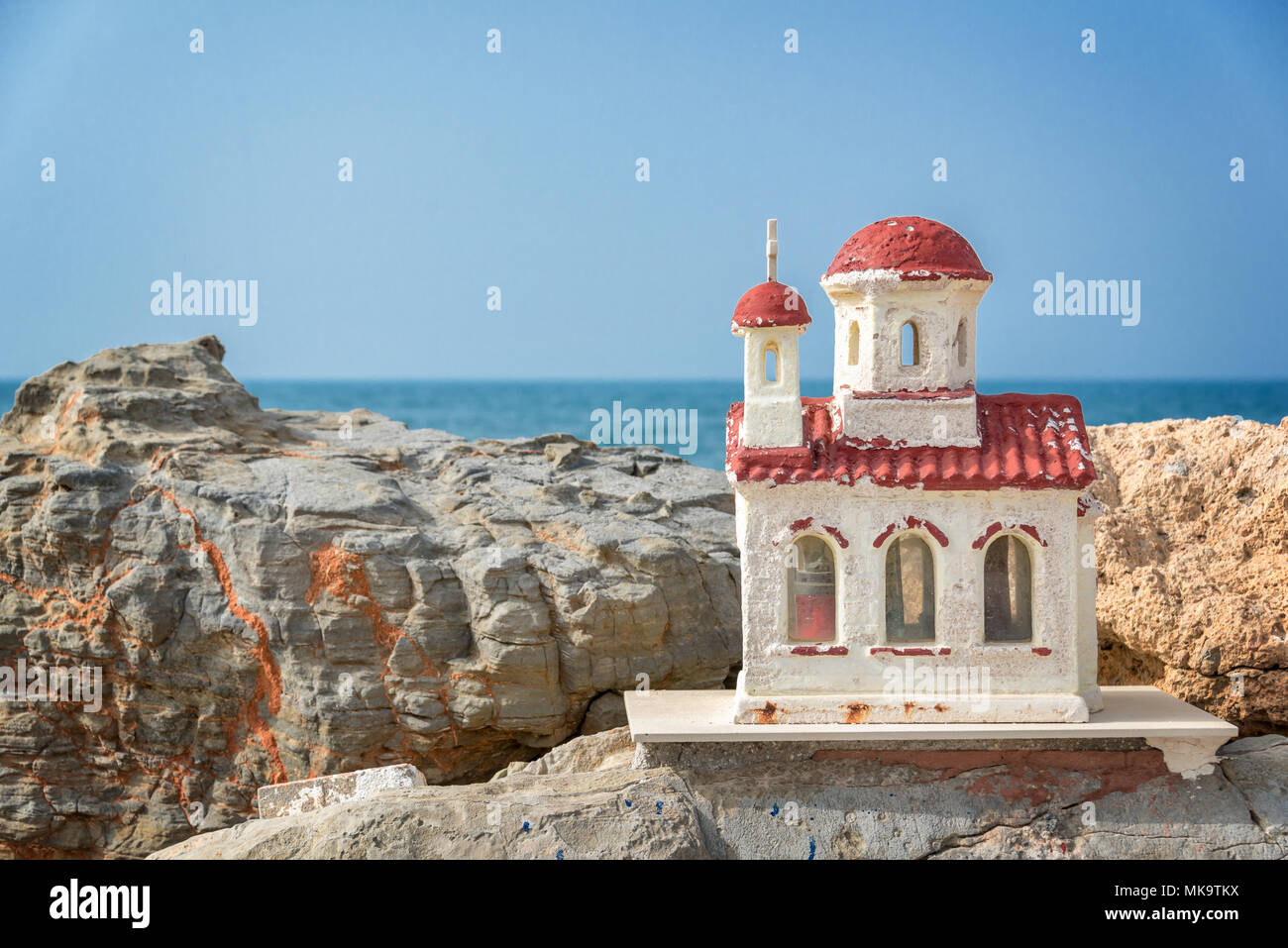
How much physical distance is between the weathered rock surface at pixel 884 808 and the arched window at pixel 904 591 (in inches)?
49.5

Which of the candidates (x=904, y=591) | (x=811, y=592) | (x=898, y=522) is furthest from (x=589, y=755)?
(x=898, y=522)

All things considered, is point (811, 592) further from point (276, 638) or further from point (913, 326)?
point (276, 638)

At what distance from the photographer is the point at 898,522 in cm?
1307

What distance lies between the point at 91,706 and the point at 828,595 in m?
12.4

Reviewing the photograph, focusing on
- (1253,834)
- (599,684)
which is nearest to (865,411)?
(1253,834)

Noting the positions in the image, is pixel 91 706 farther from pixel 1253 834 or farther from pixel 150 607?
pixel 1253 834

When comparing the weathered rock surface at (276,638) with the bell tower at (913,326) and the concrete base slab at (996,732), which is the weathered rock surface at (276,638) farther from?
the bell tower at (913,326)

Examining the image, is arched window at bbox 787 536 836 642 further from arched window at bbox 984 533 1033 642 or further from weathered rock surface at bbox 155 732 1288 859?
arched window at bbox 984 533 1033 642

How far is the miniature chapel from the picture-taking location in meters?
13.0

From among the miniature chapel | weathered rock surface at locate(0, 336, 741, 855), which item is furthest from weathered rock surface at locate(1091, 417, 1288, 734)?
weathered rock surface at locate(0, 336, 741, 855)

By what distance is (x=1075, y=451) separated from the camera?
13.0 metres

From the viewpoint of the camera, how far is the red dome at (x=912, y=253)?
13.1m

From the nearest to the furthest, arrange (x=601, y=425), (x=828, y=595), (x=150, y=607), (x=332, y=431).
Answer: (x=828, y=595), (x=150, y=607), (x=601, y=425), (x=332, y=431)
